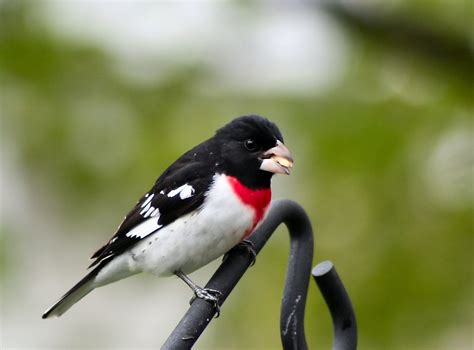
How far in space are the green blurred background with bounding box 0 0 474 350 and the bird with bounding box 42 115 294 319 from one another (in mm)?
873

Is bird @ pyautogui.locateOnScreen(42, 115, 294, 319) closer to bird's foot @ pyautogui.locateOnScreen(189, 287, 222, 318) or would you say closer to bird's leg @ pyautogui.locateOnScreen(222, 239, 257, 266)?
bird's leg @ pyautogui.locateOnScreen(222, 239, 257, 266)

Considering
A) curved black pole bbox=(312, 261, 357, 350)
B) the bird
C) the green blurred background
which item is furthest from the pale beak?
the green blurred background

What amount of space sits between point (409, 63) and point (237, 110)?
2.69 feet

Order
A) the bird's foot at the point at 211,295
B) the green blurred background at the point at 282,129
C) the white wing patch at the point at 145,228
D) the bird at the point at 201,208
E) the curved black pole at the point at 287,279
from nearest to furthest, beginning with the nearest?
the curved black pole at the point at 287,279 < the bird's foot at the point at 211,295 < the bird at the point at 201,208 < the white wing patch at the point at 145,228 < the green blurred background at the point at 282,129

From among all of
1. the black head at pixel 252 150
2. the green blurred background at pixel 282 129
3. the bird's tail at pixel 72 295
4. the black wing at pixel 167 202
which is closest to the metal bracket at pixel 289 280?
the black head at pixel 252 150

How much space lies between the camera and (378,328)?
3.50m

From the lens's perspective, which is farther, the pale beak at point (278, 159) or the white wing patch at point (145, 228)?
the white wing patch at point (145, 228)

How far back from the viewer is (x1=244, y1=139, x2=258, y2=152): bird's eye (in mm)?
2764

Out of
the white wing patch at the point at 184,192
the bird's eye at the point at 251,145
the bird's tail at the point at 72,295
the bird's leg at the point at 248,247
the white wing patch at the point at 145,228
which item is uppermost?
the bird's eye at the point at 251,145

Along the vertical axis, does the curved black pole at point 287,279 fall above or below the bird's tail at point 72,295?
above

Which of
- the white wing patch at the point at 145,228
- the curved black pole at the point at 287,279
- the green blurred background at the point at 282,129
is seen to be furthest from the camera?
the green blurred background at the point at 282,129

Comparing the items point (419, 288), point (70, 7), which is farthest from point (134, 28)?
point (419, 288)

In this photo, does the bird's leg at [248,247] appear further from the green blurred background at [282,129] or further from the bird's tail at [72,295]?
the green blurred background at [282,129]

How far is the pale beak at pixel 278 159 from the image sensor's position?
264cm
